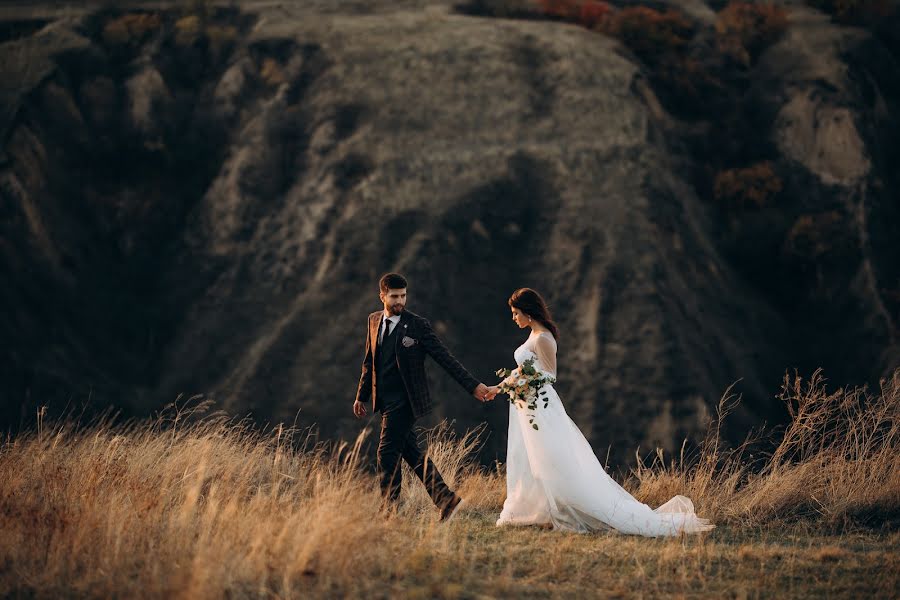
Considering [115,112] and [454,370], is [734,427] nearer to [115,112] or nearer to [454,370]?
[454,370]

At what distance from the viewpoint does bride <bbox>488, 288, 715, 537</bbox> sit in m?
7.79

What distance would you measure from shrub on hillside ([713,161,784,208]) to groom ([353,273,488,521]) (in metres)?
27.1

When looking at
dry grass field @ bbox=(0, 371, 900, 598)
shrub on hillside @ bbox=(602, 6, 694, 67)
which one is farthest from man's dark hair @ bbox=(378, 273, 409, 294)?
shrub on hillside @ bbox=(602, 6, 694, 67)

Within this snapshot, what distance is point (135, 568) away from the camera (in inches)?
225

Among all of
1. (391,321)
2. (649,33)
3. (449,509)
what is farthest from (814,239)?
(449,509)

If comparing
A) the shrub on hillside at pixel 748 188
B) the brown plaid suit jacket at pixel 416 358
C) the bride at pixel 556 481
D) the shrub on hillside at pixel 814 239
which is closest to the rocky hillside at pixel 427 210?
the shrub on hillside at pixel 814 239

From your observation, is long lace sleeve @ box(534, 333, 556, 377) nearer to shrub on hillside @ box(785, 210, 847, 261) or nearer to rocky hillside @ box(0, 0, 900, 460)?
rocky hillside @ box(0, 0, 900, 460)

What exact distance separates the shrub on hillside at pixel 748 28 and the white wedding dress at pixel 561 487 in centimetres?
3232

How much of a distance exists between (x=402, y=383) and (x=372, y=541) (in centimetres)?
190

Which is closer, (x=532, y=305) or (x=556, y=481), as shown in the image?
(x=556, y=481)

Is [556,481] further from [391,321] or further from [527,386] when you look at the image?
[391,321]

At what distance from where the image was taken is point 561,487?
7930 mm

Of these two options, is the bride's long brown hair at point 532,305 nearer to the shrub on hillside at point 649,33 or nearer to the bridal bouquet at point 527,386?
the bridal bouquet at point 527,386

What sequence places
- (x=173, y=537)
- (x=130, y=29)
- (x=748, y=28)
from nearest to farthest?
(x=173, y=537), (x=130, y=29), (x=748, y=28)
